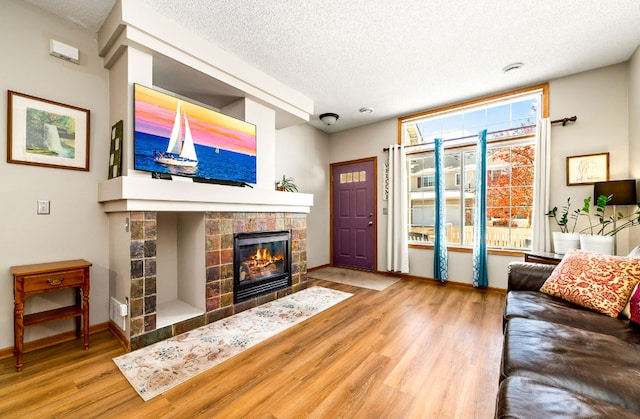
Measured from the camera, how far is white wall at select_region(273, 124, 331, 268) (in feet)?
14.8

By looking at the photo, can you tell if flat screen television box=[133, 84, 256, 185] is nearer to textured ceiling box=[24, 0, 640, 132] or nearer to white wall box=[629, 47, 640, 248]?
textured ceiling box=[24, 0, 640, 132]

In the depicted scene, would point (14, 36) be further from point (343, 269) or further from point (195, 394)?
point (343, 269)

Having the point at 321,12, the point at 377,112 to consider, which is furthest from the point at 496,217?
the point at 321,12

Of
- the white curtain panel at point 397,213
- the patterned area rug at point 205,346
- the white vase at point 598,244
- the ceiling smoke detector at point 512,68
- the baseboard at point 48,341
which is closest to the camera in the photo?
the patterned area rug at point 205,346

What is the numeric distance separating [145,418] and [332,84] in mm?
3592

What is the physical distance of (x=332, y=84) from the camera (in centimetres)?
343

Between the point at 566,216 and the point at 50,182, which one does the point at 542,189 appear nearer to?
the point at 566,216

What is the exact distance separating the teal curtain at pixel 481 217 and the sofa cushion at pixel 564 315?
1.85 metres

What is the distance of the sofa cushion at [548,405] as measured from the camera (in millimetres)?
815

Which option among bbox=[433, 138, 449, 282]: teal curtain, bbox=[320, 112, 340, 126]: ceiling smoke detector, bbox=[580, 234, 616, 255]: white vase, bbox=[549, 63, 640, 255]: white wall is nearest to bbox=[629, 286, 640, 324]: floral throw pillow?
bbox=[580, 234, 616, 255]: white vase

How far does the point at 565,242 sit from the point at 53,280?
4801 mm

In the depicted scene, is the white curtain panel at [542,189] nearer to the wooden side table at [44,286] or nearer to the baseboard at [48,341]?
the wooden side table at [44,286]

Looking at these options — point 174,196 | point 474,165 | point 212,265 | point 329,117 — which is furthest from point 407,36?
point 212,265

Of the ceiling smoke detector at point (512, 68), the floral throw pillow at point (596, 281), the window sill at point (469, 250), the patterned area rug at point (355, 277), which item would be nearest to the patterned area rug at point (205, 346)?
the patterned area rug at point (355, 277)
